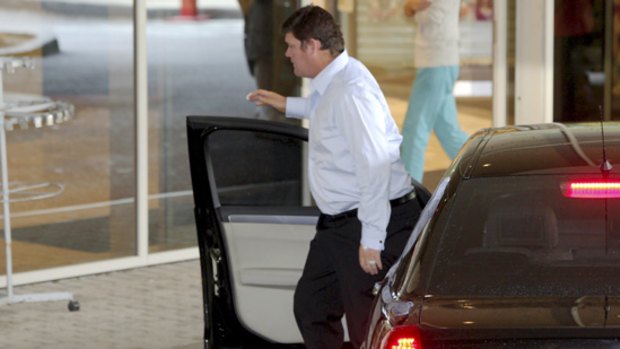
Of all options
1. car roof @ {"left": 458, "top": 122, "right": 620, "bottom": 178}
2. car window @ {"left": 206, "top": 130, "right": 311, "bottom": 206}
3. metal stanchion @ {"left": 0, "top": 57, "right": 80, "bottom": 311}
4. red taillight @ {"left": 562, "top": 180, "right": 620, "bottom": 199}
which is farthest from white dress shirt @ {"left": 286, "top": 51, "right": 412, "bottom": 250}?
car window @ {"left": 206, "top": 130, "right": 311, "bottom": 206}

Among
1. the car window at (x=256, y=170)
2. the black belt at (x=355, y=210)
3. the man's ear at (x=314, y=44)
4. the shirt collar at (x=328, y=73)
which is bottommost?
the car window at (x=256, y=170)

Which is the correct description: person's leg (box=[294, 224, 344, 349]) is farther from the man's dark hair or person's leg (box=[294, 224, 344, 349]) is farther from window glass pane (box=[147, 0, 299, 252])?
window glass pane (box=[147, 0, 299, 252])

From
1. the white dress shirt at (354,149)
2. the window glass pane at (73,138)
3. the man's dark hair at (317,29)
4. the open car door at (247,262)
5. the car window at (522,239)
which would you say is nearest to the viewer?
the car window at (522,239)

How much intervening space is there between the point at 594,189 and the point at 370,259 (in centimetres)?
111

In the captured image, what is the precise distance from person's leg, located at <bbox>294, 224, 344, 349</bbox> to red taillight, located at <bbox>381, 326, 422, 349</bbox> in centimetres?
158

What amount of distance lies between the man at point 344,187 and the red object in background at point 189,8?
12.4 feet

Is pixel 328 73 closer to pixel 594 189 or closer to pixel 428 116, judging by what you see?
pixel 594 189

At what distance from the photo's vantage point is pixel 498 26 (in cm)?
1155

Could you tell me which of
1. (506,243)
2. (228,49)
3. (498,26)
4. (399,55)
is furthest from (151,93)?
(506,243)

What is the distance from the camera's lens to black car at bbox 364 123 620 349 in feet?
14.3

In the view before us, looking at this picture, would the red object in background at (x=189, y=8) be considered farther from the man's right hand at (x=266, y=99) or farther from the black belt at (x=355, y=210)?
the black belt at (x=355, y=210)

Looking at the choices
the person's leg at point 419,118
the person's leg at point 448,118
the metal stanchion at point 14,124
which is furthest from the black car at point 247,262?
the person's leg at point 448,118

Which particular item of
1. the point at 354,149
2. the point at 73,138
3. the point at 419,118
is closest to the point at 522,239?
the point at 354,149

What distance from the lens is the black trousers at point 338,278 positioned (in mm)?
5875
